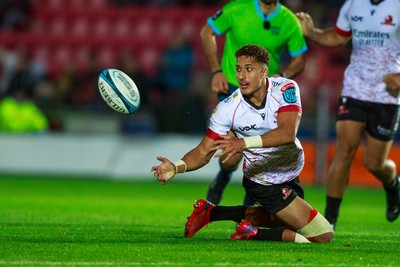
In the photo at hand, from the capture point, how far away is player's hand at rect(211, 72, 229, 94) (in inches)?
396

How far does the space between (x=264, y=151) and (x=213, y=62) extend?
2013 millimetres

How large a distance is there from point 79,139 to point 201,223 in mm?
10457

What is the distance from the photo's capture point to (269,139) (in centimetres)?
798

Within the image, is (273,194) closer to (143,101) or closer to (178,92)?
(143,101)

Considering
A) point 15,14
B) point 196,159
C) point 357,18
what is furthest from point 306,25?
point 15,14

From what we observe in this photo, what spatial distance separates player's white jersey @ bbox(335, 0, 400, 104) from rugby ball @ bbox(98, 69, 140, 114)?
2511 mm

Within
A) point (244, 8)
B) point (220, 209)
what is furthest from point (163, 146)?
point (220, 209)

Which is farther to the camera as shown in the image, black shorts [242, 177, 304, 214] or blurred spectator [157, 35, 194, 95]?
blurred spectator [157, 35, 194, 95]

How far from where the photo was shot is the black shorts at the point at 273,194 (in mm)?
8508

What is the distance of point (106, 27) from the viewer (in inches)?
896

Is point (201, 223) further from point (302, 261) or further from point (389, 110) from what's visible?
point (389, 110)

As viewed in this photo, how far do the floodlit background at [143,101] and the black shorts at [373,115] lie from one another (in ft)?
24.3

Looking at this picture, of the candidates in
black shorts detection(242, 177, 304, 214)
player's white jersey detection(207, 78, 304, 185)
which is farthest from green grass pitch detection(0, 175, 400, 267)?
player's white jersey detection(207, 78, 304, 185)

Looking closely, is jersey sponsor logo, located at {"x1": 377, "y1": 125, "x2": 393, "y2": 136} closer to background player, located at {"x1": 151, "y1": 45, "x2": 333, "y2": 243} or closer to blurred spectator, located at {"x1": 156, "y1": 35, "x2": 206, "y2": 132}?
background player, located at {"x1": 151, "y1": 45, "x2": 333, "y2": 243}
